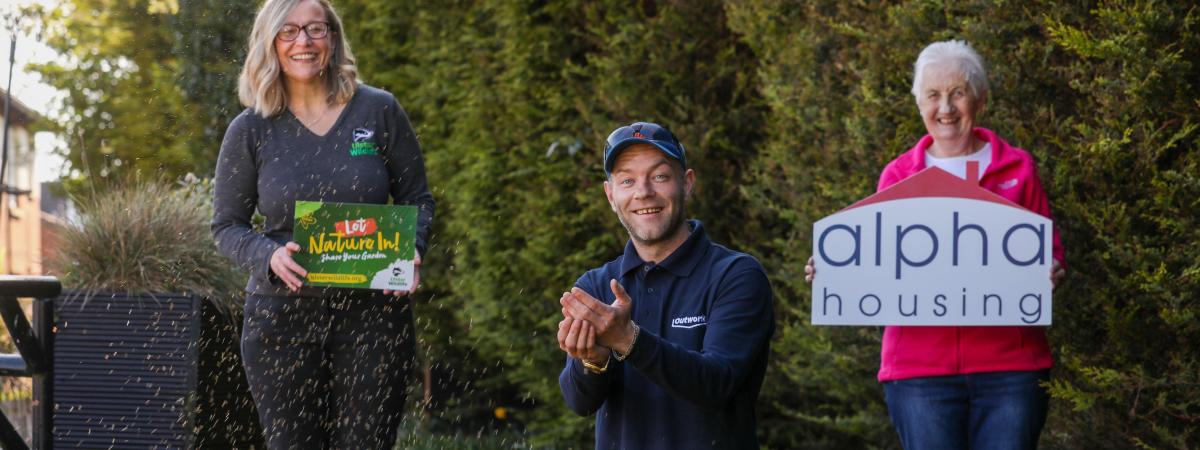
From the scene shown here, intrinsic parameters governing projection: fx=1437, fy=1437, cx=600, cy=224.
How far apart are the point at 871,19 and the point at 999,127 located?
2.65ft

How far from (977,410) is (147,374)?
355 centimetres

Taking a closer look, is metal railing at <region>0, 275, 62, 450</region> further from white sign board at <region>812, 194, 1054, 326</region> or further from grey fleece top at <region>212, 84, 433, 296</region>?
white sign board at <region>812, 194, 1054, 326</region>

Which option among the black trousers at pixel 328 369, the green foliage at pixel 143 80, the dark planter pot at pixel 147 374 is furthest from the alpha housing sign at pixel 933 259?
the green foliage at pixel 143 80

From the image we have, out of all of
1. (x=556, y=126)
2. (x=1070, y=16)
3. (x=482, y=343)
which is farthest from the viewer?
(x=482, y=343)

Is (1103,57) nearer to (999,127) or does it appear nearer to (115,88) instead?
(999,127)

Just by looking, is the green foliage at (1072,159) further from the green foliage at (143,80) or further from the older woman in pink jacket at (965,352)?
the green foliage at (143,80)

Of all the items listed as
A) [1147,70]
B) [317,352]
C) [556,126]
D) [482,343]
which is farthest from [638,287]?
[482,343]

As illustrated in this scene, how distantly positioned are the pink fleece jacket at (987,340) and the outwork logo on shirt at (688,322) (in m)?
1.22

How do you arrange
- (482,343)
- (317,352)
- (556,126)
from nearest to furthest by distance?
(317,352), (556,126), (482,343)

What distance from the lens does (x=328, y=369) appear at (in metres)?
4.34

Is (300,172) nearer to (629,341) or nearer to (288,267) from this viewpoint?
(288,267)

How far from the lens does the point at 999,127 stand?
5012 mm

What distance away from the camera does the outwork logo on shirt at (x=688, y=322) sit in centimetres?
323

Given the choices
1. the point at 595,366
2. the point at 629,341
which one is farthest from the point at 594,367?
the point at 629,341
